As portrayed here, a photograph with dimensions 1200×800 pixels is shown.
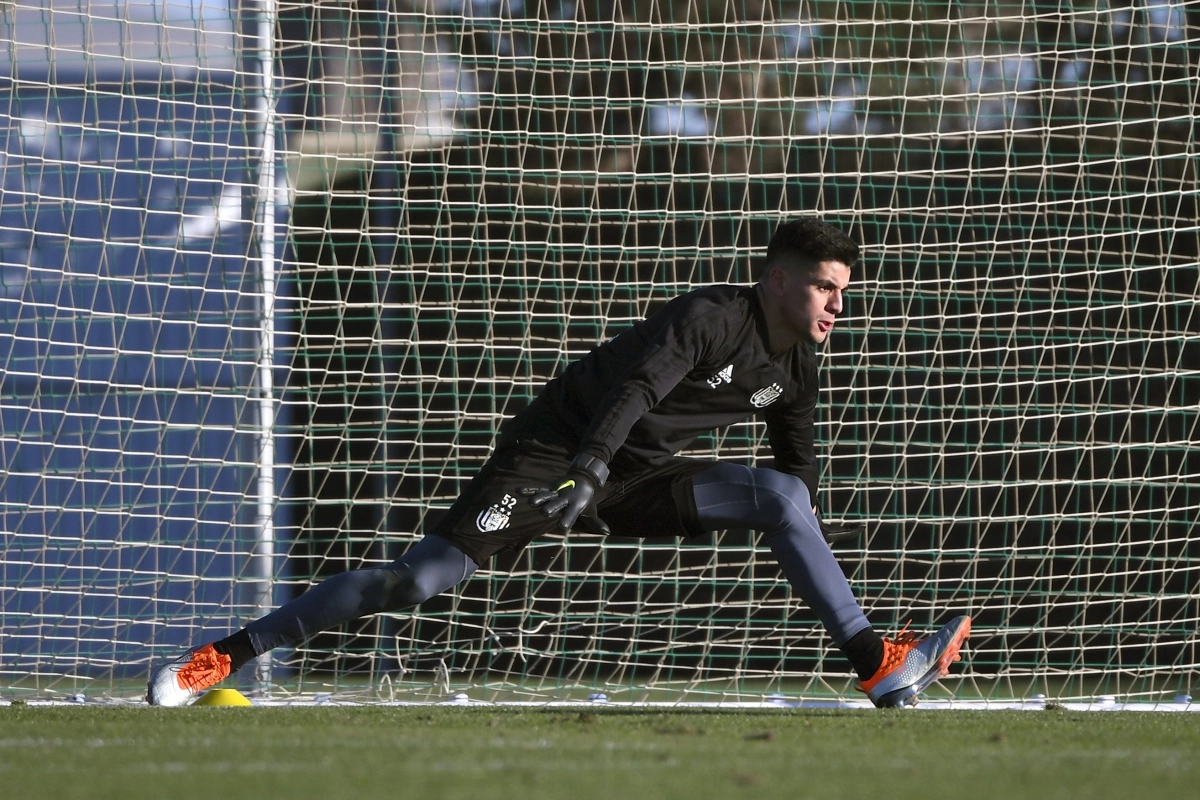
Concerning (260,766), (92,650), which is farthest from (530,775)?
(92,650)

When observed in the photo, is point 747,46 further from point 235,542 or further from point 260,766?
point 260,766

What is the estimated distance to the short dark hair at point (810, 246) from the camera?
4.70 meters

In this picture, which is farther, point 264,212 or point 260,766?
point 264,212

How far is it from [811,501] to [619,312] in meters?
3.07

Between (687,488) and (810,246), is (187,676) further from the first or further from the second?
(810,246)

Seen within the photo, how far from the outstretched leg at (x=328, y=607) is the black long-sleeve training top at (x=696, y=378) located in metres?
0.58

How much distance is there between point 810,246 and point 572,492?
119 centimetres

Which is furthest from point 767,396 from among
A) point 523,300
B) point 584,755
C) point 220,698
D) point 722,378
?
point 523,300

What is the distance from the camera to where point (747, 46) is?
25.2ft

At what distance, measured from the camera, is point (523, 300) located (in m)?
7.03

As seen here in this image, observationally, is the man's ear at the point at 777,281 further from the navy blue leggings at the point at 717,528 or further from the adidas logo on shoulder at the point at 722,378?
the navy blue leggings at the point at 717,528

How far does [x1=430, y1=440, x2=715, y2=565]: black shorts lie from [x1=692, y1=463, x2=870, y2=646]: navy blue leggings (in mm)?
74

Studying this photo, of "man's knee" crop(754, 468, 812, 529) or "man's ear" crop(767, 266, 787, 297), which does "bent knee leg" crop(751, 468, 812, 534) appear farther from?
"man's ear" crop(767, 266, 787, 297)

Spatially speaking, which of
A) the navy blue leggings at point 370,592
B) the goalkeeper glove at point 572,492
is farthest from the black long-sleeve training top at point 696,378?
the navy blue leggings at point 370,592
